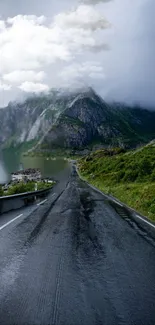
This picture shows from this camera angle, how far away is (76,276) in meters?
7.52

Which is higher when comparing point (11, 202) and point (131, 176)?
point (11, 202)

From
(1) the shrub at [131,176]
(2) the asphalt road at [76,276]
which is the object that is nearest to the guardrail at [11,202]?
(2) the asphalt road at [76,276]

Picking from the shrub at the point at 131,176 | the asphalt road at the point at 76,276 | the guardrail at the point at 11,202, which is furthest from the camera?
the shrub at the point at 131,176

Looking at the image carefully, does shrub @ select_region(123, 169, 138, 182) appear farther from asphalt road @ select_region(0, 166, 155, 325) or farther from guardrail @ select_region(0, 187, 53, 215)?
asphalt road @ select_region(0, 166, 155, 325)

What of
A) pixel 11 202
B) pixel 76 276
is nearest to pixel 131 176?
pixel 11 202

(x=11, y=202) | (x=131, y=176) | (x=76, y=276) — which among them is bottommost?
(x=76, y=276)

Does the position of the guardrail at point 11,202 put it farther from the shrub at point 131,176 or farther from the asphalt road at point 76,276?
the shrub at point 131,176

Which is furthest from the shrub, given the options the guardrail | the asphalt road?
the asphalt road

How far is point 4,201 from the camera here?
19.5 meters

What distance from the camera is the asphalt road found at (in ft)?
18.4

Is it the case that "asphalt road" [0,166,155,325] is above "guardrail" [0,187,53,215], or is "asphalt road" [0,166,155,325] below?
below

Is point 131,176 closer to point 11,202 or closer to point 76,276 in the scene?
point 11,202

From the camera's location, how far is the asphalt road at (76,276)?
18.4 feet

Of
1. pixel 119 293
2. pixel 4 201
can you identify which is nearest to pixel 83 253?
pixel 119 293
